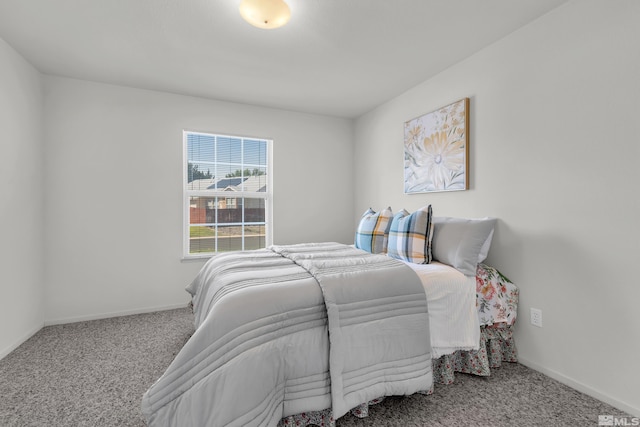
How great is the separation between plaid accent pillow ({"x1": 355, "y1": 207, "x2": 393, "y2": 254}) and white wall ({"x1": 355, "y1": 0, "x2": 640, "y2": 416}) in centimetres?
72

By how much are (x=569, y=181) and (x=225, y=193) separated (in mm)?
3357

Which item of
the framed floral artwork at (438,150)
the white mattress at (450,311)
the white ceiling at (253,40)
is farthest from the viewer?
the framed floral artwork at (438,150)

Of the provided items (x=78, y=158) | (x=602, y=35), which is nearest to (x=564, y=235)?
(x=602, y=35)

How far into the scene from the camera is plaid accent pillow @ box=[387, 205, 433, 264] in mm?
2293

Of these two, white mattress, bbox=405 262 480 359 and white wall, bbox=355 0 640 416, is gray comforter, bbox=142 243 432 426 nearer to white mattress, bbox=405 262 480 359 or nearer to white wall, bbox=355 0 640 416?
white mattress, bbox=405 262 480 359

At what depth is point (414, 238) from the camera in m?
2.34

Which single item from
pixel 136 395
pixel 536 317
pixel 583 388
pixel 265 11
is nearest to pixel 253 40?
pixel 265 11

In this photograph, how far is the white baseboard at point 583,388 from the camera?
165cm

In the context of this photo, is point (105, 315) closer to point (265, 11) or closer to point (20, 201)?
point (20, 201)

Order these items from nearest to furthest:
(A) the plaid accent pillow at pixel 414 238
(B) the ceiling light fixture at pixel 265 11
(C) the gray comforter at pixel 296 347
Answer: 1. (C) the gray comforter at pixel 296 347
2. (B) the ceiling light fixture at pixel 265 11
3. (A) the plaid accent pillow at pixel 414 238

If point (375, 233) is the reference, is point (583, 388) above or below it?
below

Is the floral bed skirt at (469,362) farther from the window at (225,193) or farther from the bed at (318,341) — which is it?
the window at (225,193)

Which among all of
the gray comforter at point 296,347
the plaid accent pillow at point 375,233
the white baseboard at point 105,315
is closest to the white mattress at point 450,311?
the gray comforter at point 296,347

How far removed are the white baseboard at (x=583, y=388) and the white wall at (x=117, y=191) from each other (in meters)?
3.32
